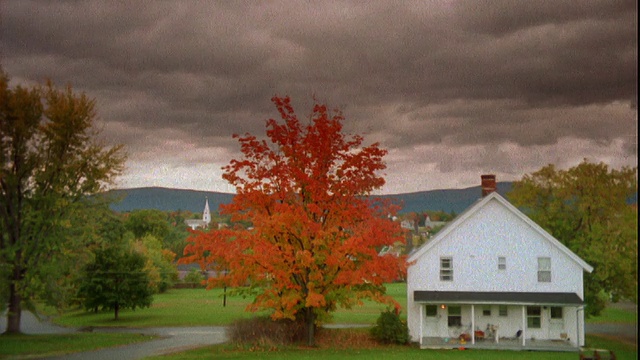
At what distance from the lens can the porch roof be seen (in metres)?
31.0

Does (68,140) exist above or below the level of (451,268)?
above

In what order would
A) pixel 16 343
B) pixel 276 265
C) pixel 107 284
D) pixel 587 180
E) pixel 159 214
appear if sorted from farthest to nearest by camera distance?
pixel 159 214, pixel 107 284, pixel 587 180, pixel 16 343, pixel 276 265

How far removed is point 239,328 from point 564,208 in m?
20.6

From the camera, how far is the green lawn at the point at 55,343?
28.0 metres

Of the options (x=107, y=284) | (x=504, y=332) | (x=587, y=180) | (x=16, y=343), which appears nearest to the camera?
(x=16, y=343)

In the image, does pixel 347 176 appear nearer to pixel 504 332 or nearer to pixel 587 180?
pixel 504 332

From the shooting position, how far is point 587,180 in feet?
115

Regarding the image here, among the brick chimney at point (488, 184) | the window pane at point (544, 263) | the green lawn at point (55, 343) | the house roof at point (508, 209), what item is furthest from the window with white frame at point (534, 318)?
the green lawn at point (55, 343)

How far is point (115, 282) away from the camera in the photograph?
48.6m

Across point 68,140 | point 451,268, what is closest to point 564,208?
point 451,268

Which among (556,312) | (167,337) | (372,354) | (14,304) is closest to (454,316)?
(556,312)

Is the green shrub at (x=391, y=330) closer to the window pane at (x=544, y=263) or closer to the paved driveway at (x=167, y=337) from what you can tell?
the window pane at (x=544, y=263)

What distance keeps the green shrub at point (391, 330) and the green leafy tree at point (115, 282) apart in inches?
954

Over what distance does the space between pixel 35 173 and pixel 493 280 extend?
2481 cm
